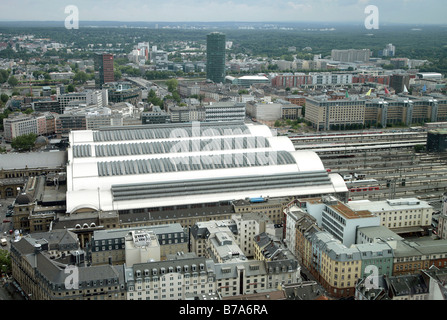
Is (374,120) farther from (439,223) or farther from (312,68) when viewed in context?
(312,68)

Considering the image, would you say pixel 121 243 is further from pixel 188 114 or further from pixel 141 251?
pixel 188 114

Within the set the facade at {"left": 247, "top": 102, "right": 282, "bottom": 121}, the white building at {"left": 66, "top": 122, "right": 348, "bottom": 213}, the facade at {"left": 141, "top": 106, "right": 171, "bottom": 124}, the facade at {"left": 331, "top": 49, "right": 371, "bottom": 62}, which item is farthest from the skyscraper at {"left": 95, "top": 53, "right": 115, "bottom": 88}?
the facade at {"left": 331, "top": 49, "right": 371, "bottom": 62}

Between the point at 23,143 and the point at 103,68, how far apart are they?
18951mm

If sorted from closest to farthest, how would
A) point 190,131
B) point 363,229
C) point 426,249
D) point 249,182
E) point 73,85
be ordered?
1. point 426,249
2. point 363,229
3. point 249,182
4. point 190,131
5. point 73,85

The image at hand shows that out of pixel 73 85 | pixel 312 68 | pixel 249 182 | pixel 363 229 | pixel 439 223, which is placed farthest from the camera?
pixel 312 68

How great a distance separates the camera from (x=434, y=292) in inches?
353

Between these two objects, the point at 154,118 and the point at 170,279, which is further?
the point at 154,118

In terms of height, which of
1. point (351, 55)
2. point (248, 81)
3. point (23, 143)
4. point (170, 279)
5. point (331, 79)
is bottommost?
point (170, 279)

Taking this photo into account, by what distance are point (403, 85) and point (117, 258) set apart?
35.9 metres

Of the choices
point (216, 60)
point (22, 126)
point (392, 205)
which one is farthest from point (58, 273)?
point (216, 60)

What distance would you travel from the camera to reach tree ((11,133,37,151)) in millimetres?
24188

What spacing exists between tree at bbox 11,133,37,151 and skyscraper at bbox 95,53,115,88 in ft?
57.9

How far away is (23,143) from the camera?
24.2 metres

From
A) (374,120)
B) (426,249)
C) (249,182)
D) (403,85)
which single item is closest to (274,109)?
(374,120)
